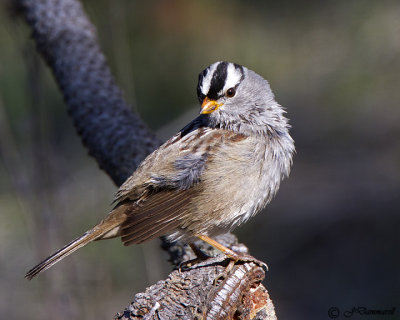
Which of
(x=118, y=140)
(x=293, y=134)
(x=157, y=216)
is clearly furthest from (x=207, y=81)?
(x=293, y=134)

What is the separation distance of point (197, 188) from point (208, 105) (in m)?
0.68

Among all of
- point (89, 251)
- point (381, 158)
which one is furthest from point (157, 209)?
point (381, 158)

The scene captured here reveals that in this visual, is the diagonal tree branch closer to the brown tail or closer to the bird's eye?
the brown tail

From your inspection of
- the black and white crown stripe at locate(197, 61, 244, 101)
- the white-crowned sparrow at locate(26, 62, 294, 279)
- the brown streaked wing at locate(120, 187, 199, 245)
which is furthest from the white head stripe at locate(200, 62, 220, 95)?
the brown streaked wing at locate(120, 187, 199, 245)

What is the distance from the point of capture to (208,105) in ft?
15.5

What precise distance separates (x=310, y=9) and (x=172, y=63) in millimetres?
2605

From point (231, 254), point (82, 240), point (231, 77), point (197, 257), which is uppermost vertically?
point (231, 77)

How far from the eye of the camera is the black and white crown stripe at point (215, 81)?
4762 mm

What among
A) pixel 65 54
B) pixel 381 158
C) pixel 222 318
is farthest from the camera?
pixel 381 158

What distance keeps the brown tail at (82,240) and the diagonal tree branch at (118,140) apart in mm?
424

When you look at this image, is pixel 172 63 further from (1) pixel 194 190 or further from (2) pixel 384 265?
(1) pixel 194 190

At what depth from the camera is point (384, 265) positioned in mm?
7492

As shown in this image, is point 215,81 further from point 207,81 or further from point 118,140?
point 118,140

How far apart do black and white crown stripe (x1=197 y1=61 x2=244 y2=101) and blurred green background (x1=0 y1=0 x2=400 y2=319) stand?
1294mm
